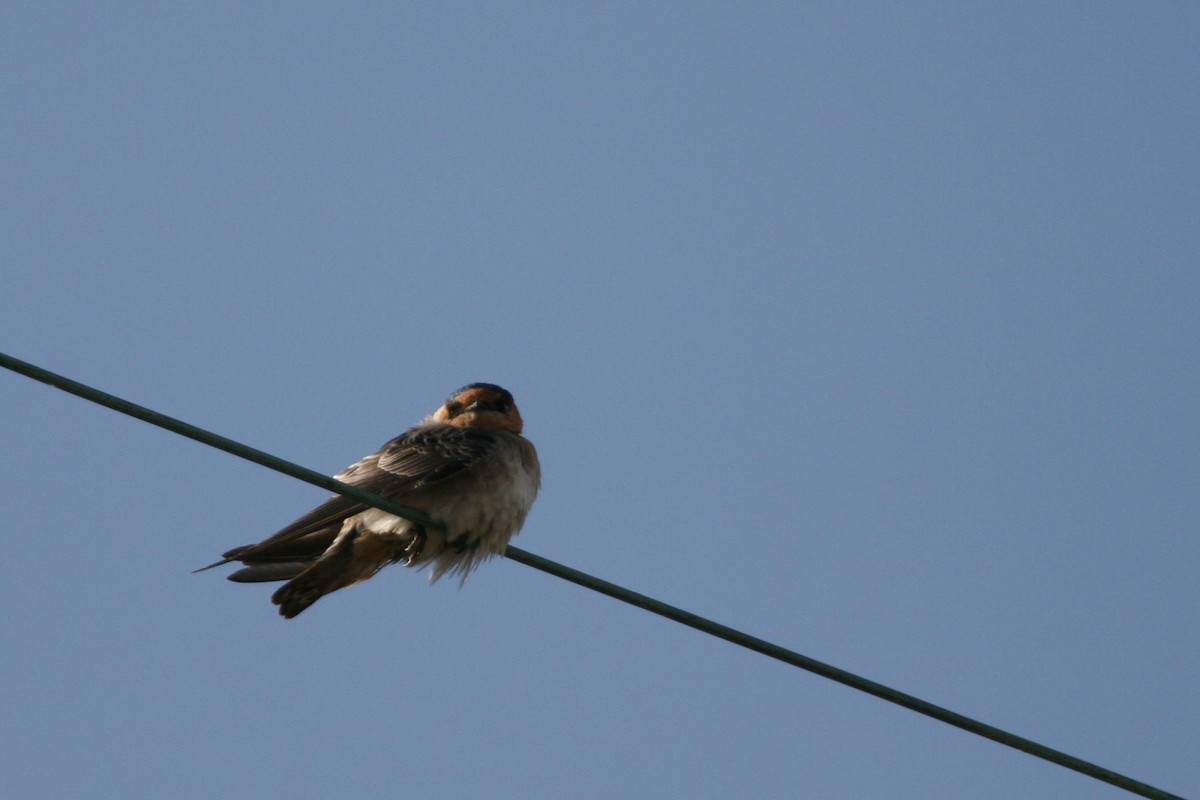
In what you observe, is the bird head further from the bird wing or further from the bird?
the bird

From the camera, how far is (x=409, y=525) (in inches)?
313

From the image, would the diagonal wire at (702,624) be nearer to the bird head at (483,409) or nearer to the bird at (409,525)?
the bird at (409,525)

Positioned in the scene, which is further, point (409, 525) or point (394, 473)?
point (394, 473)

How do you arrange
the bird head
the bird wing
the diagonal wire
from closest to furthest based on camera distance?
the diagonal wire
the bird wing
the bird head

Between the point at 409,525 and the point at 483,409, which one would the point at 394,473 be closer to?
the point at 409,525

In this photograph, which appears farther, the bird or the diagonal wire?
the bird

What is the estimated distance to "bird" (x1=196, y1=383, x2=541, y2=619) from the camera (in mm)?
7797

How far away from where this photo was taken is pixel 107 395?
5062 mm

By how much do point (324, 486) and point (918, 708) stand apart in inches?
83.5

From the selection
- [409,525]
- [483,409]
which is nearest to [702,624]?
[409,525]

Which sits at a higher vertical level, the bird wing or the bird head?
the bird head

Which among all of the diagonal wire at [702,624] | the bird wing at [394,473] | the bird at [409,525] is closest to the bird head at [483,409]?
the bird wing at [394,473]

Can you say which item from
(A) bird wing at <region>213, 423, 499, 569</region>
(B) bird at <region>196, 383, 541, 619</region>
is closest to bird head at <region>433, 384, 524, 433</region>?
(A) bird wing at <region>213, 423, 499, 569</region>

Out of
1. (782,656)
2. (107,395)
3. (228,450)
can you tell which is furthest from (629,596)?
(107,395)
